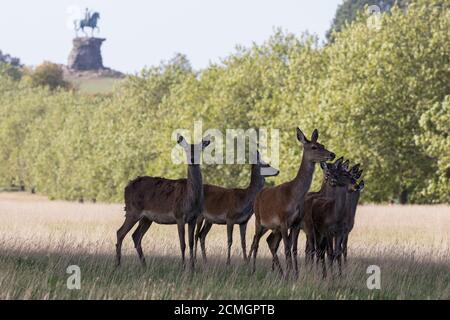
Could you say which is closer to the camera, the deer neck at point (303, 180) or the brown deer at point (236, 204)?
the deer neck at point (303, 180)

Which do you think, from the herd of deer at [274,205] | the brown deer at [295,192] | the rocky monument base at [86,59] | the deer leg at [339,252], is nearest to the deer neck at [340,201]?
the herd of deer at [274,205]

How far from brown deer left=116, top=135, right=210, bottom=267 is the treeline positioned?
19030 mm

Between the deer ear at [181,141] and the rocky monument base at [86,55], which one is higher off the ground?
the rocky monument base at [86,55]

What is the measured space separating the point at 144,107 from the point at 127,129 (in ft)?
12.3

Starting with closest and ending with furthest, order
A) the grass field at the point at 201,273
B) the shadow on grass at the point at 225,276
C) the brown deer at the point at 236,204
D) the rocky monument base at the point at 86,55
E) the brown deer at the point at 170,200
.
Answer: the grass field at the point at 201,273
the shadow on grass at the point at 225,276
the brown deer at the point at 170,200
the brown deer at the point at 236,204
the rocky monument base at the point at 86,55

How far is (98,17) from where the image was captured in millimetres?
138500

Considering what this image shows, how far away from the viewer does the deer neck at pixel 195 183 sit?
14227 millimetres

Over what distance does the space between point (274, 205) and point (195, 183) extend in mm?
1301

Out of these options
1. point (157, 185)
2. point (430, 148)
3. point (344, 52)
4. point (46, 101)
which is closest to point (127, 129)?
point (344, 52)

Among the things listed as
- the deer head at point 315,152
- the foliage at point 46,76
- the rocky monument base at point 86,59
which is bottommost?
the deer head at point 315,152

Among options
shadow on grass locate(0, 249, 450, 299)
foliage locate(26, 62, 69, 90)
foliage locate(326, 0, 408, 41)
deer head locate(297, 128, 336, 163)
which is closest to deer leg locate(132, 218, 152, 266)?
shadow on grass locate(0, 249, 450, 299)

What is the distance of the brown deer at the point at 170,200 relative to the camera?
46.4ft

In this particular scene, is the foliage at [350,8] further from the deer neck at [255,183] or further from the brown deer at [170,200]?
the brown deer at [170,200]

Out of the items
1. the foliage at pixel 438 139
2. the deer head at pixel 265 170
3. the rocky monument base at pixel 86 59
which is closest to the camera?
the deer head at pixel 265 170
